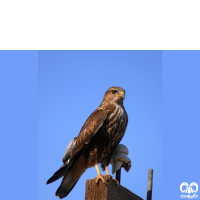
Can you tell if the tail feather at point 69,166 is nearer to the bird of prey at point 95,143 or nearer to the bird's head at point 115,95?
the bird of prey at point 95,143

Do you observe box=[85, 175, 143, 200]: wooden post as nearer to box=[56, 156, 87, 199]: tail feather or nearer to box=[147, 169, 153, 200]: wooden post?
box=[147, 169, 153, 200]: wooden post

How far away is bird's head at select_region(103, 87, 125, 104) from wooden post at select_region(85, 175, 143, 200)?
160 cm

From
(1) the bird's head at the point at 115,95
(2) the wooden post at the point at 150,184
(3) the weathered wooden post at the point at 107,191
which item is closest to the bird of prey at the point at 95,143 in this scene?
(1) the bird's head at the point at 115,95

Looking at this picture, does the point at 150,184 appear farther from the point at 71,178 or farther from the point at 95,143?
the point at 71,178

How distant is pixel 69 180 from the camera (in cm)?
499

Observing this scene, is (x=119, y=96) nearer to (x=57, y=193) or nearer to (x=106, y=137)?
(x=106, y=137)

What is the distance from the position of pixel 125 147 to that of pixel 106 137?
359mm

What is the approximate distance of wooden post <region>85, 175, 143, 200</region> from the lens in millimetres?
3441

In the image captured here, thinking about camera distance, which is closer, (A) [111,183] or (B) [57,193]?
(A) [111,183]

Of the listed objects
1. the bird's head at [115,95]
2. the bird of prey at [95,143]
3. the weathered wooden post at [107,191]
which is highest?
the bird's head at [115,95]

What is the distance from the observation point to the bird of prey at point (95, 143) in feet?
15.8

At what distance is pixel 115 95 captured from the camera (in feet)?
16.7
